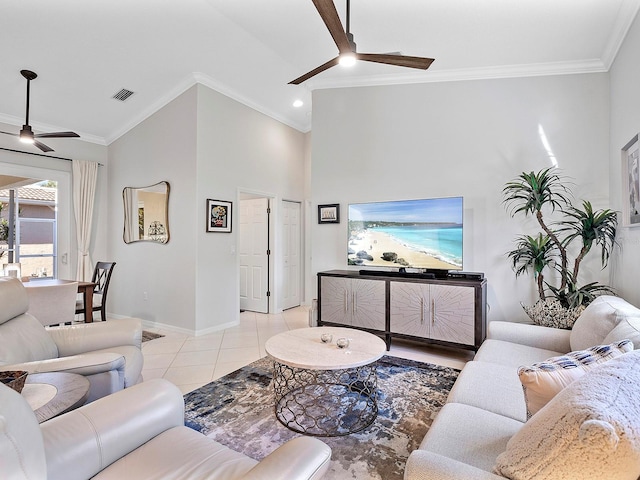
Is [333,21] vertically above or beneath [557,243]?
above

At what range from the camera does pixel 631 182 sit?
2.68 meters

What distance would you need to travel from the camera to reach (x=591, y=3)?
269 cm

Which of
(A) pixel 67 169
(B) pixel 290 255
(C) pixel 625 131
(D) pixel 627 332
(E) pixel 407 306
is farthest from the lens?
(B) pixel 290 255

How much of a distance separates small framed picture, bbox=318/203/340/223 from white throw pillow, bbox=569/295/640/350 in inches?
108

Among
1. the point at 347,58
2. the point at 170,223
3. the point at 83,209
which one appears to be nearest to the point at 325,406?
the point at 347,58

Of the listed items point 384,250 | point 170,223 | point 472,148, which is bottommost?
point 384,250

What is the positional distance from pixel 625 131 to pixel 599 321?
192cm

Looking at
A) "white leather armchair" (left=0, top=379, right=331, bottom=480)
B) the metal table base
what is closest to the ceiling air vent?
the metal table base

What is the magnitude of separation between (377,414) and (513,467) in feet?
4.85

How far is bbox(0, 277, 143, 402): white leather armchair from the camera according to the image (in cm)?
179

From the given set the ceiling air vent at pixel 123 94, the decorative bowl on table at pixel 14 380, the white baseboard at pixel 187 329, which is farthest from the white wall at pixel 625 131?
the ceiling air vent at pixel 123 94

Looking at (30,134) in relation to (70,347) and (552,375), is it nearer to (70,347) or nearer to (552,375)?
(70,347)

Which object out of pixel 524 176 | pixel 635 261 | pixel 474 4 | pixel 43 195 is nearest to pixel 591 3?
pixel 474 4

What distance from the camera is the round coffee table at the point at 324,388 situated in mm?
2068
